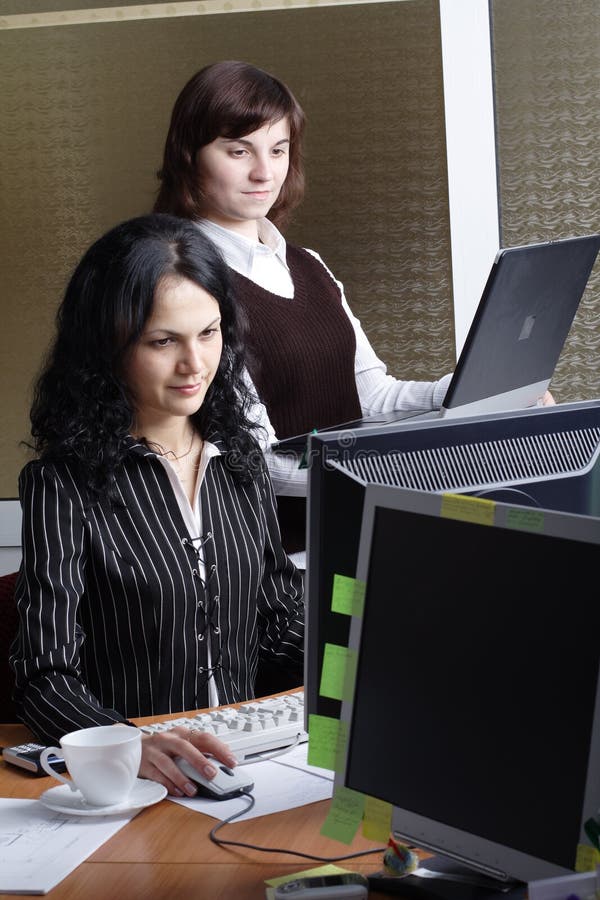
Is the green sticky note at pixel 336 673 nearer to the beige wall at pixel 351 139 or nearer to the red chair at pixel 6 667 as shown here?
the red chair at pixel 6 667

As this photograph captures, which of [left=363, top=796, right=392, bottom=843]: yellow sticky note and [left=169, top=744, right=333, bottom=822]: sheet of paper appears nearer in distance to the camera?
[left=363, top=796, right=392, bottom=843]: yellow sticky note

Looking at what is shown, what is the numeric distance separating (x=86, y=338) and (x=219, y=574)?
42cm

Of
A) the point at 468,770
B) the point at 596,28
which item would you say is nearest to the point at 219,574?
the point at 468,770

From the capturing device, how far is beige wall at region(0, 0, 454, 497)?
10.5ft

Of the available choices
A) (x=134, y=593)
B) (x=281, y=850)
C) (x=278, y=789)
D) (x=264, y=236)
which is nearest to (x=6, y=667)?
(x=134, y=593)

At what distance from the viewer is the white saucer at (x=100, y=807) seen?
1260 mm

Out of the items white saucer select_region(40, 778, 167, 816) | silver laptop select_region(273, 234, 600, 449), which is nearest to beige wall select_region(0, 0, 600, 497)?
silver laptop select_region(273, 234, 600, 449)

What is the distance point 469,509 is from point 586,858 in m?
0.29

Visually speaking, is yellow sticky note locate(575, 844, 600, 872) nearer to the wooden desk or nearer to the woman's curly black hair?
the wooden desk

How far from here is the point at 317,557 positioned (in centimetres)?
117

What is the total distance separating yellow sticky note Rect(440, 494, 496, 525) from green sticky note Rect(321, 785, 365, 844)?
0.95 ft

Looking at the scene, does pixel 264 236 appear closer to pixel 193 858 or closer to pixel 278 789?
pixel 278 789

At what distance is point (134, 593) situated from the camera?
65.9 inches


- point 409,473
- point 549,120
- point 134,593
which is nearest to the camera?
point 409,473
